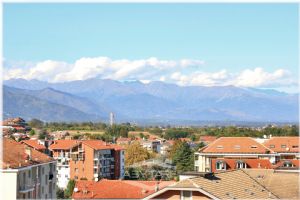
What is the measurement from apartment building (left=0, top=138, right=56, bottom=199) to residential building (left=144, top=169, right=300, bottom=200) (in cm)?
548

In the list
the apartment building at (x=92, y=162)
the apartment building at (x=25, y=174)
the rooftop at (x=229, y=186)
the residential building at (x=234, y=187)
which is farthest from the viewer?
the apartment building at (x=92, y=162)

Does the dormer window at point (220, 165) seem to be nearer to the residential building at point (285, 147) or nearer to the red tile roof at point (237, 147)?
the red tile roof at point (237, 147)

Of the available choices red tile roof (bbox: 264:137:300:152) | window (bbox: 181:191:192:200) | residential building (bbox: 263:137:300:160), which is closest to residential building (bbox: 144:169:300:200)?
window (bbox: 181:191:192:200)

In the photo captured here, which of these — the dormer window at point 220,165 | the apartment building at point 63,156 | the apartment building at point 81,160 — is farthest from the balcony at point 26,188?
the apartment building at point 63,156

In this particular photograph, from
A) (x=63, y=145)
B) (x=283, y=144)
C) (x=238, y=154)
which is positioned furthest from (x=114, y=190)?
(x=63, y=145)

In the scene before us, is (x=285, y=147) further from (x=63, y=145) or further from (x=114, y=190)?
(x=63, y=145)

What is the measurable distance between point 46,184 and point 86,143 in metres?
29.7

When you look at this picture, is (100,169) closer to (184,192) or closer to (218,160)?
(218,160)

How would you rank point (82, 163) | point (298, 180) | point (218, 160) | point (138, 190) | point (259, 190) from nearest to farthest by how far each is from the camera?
point (259, 190)
point (298, 180)
point (138, 190)
point (218, 160)
point (82, 163)

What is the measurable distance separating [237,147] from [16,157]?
2262cm

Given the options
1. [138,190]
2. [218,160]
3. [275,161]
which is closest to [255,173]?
[138,190]

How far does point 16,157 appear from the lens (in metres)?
20.1

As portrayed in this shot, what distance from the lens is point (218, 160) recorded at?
37.2 meters

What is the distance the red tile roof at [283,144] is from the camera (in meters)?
42.8
